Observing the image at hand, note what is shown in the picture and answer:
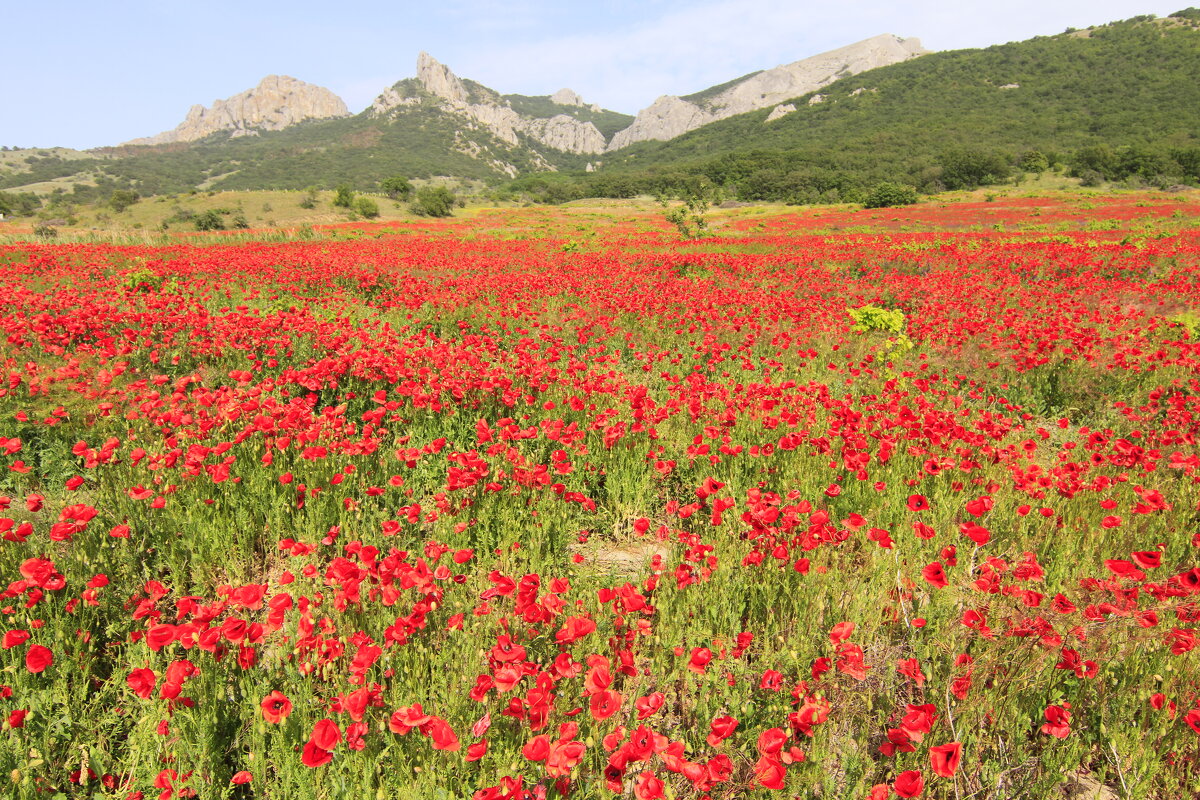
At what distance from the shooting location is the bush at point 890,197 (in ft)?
189

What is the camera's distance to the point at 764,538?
280cm

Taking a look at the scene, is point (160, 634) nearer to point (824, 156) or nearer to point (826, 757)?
point (826, 757)

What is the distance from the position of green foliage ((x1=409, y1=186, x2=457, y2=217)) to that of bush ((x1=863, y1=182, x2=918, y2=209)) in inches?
1925

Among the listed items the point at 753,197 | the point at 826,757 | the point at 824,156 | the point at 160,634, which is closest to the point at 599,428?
the point at 826,757

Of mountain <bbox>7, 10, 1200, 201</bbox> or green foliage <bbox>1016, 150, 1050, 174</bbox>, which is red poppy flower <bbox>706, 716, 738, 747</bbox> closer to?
mountain <bbox>7, 10, 1200, 201</bbox>

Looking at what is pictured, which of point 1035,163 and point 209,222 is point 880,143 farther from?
point 209,222

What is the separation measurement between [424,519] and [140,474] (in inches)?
70.8

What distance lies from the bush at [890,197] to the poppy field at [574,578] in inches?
2384

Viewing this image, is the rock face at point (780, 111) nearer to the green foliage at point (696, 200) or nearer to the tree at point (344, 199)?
the green foliage at point (696, 200)

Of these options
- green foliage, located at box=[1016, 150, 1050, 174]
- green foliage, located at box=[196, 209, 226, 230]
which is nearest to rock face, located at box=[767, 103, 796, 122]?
green foliage, located at box=[1016, 150, 1050, 174]

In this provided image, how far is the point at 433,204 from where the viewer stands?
6456cm

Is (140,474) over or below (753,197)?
below

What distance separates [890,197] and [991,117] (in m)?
89.8

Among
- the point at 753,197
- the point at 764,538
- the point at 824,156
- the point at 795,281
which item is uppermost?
the point at 824,156
